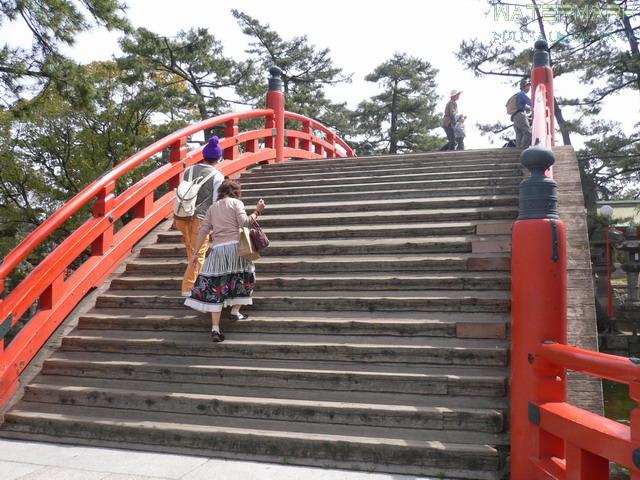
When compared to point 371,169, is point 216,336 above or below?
below

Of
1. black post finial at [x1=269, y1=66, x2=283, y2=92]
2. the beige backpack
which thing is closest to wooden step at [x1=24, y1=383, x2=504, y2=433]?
the beige backpack

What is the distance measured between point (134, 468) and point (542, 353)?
2.47 m

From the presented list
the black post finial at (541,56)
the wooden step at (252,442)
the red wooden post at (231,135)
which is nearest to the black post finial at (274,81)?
the red wooden post at (231,135)

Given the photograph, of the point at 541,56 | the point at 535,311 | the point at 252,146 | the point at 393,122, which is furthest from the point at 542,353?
the point at 393,122

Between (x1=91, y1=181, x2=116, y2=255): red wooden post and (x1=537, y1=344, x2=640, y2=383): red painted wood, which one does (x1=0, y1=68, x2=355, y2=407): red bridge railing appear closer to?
(x1=91, y1=181, x2=116, y2=255): red wooden post

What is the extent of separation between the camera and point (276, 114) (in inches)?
420

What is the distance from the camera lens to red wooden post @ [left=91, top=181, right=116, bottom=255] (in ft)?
19.2

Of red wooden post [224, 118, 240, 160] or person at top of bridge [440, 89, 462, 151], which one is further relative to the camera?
person at top of bridge [440, 89, 462, 151]

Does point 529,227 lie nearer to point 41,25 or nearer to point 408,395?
point 408,395

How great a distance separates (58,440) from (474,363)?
3.01 m

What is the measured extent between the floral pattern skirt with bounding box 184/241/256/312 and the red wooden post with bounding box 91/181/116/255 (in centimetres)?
174

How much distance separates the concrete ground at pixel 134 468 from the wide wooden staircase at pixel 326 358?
0.39ft

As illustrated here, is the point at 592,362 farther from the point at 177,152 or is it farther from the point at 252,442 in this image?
the point at 177,152

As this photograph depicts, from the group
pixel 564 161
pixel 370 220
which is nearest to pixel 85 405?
pixel 370 220
